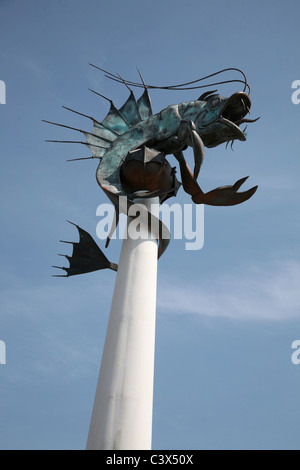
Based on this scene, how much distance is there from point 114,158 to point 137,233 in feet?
6.72

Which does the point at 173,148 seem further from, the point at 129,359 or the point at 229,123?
the point at 129,359

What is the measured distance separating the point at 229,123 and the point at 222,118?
172mm

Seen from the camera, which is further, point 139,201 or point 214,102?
point 214,102

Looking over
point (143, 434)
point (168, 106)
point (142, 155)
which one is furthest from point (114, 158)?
point (143, 434)

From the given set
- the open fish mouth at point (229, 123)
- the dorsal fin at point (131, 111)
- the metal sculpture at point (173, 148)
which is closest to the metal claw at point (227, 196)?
the metal sculpture at point (173, 148)

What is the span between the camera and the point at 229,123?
986 centimetres

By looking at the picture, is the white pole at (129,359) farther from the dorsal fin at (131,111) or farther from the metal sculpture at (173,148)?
the dorsal fin at (131,111)

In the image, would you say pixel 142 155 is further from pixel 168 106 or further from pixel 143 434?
pixel 143 434

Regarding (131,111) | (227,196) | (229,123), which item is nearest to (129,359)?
(227,196)

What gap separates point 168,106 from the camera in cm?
1054

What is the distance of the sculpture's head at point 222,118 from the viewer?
989 centimetres

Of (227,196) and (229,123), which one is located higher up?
(229,123)

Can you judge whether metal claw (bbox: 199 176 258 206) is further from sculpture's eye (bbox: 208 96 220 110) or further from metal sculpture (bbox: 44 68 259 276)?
sculpture's eye (bbox: 208 96 220 110)

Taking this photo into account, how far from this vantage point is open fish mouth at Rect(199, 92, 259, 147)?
32.4ft
